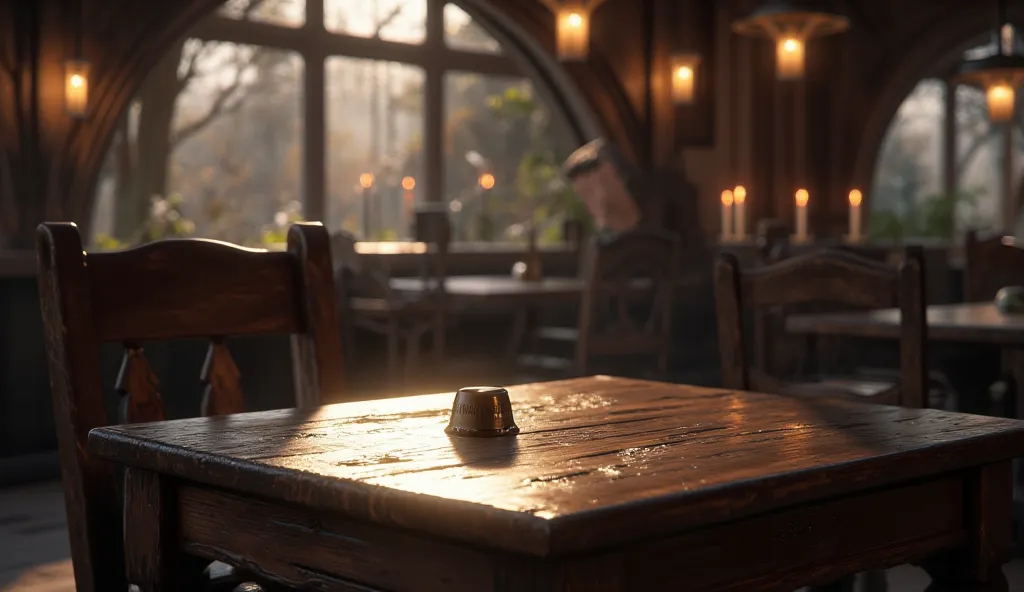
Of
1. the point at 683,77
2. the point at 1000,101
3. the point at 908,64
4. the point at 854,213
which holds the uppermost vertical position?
the point at 908,64

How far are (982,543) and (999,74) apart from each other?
4835 millimetres

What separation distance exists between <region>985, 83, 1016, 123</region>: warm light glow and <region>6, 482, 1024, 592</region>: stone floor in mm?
3307

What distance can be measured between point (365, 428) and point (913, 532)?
22.3 inches

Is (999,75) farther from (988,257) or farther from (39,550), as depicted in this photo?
(39,550)

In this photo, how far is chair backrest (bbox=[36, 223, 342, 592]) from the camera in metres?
1.42

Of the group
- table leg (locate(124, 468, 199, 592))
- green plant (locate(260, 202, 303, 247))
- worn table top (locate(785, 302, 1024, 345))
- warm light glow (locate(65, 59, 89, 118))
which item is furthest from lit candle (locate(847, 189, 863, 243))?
table leg (locate(124, 468, 199, 592))

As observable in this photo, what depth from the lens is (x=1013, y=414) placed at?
132 inches

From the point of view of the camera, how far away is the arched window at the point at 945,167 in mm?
10547

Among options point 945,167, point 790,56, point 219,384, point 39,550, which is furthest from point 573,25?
point 945,167

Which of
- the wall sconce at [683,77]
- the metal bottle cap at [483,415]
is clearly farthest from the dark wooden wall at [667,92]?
the metal bottle cap at [483,415]

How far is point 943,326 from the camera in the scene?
2.95 metres

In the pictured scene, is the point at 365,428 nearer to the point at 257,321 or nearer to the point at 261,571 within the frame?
the point at 261,571

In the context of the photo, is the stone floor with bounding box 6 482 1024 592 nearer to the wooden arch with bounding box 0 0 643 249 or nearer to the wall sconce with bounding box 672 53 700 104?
the wooden arch with bounding box 0 0 643 249

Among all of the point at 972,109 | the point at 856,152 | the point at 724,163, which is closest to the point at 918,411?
the point at 724,163
